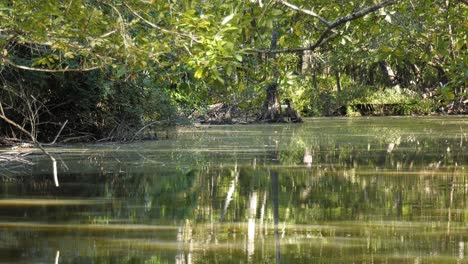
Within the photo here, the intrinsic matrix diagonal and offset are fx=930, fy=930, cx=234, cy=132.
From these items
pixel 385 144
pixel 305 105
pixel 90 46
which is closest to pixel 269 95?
pixel 305 105

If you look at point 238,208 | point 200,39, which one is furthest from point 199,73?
A: point 238,208

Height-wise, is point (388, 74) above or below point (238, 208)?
above

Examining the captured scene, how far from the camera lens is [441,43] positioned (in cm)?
869

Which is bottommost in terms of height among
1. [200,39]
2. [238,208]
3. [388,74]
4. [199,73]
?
[238,208]

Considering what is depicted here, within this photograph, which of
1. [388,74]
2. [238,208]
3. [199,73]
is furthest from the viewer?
[388,74]

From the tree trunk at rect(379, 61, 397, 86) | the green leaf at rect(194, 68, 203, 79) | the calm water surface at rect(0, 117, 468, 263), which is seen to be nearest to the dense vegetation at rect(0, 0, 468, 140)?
the green leaf at rect(194, 68, 203, 79)

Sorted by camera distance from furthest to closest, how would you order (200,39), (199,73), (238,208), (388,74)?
(388,74) → (238,208) → (200,39) → (199,73)

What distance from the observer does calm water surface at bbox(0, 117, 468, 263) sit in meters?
6.21

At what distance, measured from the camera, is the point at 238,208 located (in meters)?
8.48

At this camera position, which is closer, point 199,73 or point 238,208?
point 199,73

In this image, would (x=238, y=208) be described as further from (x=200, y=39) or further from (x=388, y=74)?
(x=388, y=74)

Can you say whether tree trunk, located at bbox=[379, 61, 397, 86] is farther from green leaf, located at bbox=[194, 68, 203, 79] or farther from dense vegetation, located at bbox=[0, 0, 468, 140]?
green leaf, located at bbox=[194, 68, 203, 79]

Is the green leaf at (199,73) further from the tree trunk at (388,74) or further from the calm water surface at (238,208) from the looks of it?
the tree trunk at (388,74)

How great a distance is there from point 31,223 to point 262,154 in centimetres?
837
